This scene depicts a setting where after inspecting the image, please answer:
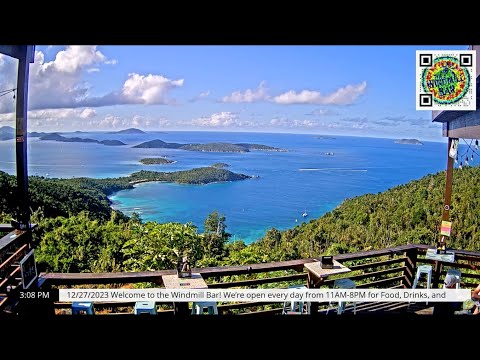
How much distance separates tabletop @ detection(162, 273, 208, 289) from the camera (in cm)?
333

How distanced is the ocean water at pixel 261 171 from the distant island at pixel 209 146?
53mm

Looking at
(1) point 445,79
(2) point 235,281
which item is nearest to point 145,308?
(2) point 235,281

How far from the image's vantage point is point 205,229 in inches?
206

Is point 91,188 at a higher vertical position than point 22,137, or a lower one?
lower

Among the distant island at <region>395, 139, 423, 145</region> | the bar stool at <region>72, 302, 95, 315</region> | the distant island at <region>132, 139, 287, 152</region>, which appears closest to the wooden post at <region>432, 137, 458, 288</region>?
the distant island at <region>395, 139, 423, 145</region>

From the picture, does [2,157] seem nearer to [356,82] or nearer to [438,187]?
[356,82]

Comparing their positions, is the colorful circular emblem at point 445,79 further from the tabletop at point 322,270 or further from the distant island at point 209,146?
the distant island at point 209,146

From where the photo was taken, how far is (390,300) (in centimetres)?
413

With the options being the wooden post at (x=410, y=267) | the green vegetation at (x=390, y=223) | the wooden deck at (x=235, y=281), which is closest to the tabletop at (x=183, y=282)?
the wooden deck at (x=235, y=281)

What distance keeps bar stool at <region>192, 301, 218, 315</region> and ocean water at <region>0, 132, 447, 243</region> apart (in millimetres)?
1675

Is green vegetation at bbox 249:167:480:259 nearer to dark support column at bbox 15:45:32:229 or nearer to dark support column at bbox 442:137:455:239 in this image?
dark support column at bbox 442:137:455:239

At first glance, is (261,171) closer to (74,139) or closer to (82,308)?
(74,139)

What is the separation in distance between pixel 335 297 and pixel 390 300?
0.68 metres

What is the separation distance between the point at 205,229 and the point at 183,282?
187 centimetres
